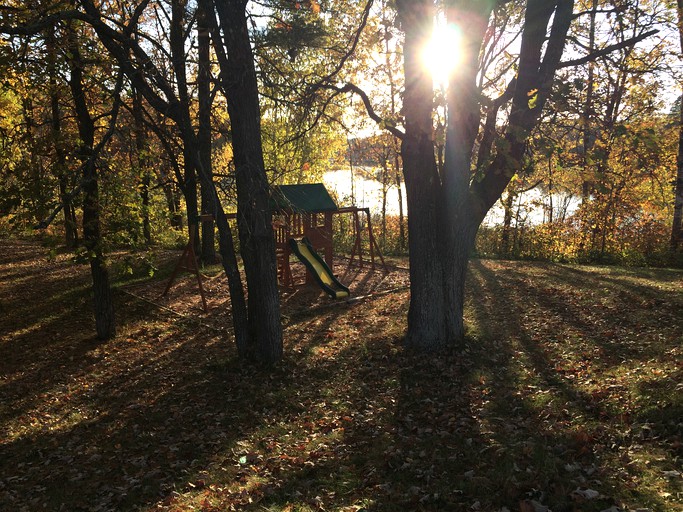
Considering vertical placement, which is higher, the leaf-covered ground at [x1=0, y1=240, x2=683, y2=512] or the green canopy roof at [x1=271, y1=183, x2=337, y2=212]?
the green canopy roof at [x1=271, y1=183, x2=337, y2=212]

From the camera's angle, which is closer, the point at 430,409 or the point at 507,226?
the point at 430,409

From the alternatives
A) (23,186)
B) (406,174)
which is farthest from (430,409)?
(23,186)

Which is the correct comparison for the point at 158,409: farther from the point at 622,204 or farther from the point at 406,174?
the point at 622,204

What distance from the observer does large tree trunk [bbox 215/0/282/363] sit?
6.37m

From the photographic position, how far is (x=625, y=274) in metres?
11.8

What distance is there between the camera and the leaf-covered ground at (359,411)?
3959 mm

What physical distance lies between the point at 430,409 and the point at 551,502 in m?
2.37

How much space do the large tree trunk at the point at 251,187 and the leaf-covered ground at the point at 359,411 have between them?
67cm

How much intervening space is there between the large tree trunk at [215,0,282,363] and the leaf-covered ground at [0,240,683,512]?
2.21ft

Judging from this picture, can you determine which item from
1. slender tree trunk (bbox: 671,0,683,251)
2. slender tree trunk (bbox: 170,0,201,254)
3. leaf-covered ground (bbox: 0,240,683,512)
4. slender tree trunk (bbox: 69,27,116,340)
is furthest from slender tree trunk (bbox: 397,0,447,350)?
slender tree trunk (bbox: 671,0,683,251)

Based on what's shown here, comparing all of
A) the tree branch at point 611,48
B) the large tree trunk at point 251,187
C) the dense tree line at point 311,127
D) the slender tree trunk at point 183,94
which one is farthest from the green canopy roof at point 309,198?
the tree branch at point 611,48

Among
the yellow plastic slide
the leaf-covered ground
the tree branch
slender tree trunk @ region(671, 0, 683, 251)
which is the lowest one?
the leaf-covered ground

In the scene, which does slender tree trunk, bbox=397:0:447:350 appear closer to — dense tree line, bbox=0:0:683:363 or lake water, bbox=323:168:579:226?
dense tree line, bbox=0:0:683:363

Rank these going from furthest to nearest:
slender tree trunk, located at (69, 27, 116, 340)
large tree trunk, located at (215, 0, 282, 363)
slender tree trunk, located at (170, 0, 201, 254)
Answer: slender tree trunk, located at (69, 27, 116, 340), slender tree trunk, located at (170, 0, 201, 254), large tree trunk, located at (215, 0, 282, 363)
